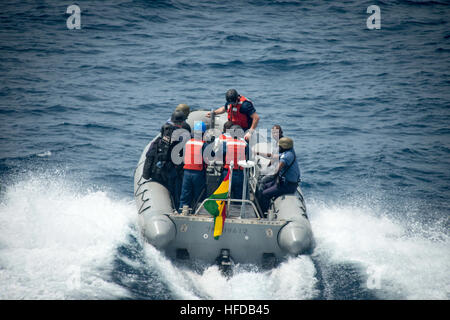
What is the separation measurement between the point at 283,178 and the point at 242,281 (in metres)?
1.90

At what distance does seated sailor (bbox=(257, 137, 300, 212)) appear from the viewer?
22.6 ft

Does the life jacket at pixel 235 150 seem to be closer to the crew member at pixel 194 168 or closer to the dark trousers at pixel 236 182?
the dark trousers at pixel 236 182

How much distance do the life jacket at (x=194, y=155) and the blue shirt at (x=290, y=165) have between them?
123cm

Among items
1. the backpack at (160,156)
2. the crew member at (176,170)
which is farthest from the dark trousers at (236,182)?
the backpack at (160,156)

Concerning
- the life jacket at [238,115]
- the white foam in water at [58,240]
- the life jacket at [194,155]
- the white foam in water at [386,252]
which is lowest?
the white foam in water at [386,252]

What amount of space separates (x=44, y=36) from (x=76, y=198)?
1290cm

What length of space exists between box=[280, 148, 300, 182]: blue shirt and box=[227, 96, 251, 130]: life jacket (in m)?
1.46

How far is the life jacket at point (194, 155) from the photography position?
6.60 metres

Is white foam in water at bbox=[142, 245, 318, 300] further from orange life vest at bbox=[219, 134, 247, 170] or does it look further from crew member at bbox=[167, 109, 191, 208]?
orange life vest at bbox=[219, 134, 247, 170]

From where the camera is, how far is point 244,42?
20.0 m

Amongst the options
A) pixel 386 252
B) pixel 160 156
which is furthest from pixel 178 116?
pixel 386 252

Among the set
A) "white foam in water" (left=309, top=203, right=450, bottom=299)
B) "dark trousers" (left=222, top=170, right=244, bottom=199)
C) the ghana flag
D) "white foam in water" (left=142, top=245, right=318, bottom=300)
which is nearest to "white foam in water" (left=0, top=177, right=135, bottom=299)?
"white foam in water" (left=142, top=245, right=318, bottom=300)

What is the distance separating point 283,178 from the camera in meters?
7.22
